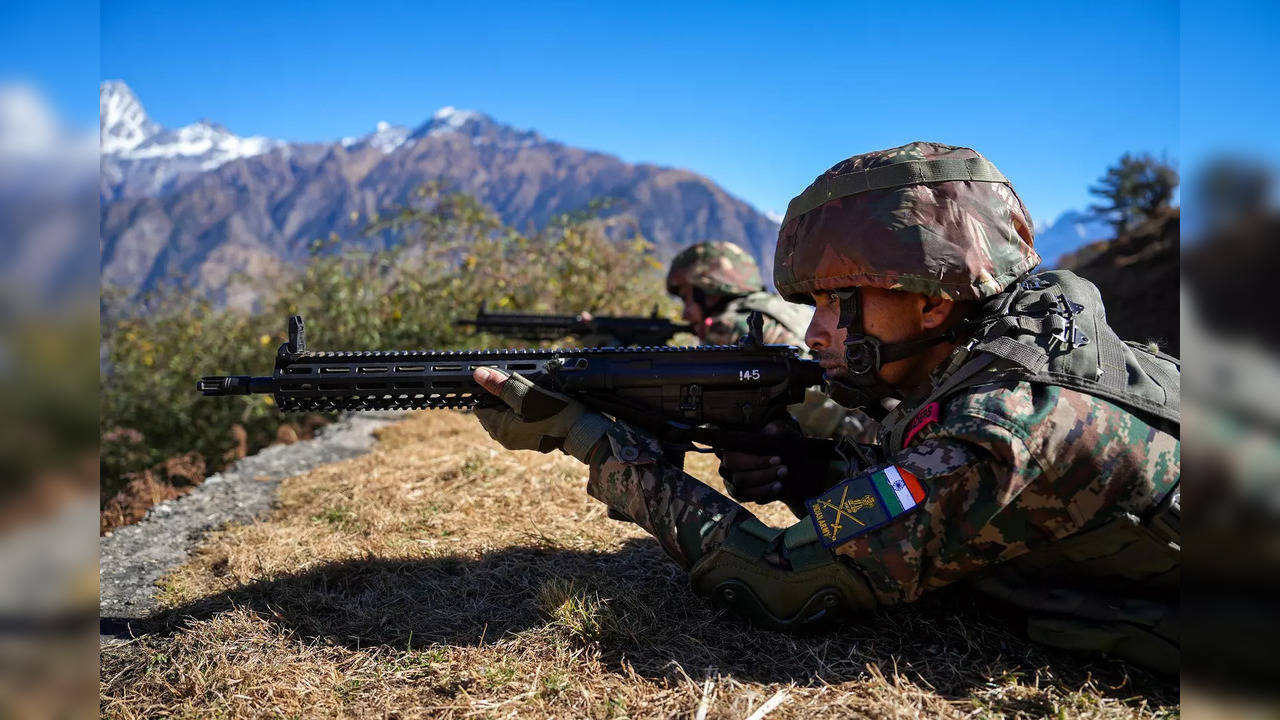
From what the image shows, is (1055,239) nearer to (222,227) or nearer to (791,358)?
(791,358)

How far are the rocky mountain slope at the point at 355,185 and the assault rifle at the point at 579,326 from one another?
57.0 m

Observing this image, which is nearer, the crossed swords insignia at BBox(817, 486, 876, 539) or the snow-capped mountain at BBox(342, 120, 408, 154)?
the crossed swords insignia at BBox(817, 486, 876, 539)

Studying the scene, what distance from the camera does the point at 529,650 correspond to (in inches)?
109

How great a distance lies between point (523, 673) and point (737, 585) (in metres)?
0.83

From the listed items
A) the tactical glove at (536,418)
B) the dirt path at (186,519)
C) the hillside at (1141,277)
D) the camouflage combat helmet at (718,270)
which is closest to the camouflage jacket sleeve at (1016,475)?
the tactical glove at (536,418)

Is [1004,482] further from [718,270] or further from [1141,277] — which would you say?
[1141,277]

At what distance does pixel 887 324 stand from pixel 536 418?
154cm

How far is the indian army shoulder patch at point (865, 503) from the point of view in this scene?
94.3 inches

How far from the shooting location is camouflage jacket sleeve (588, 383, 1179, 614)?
2.26 metres

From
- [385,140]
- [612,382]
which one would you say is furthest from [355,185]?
[612,382]

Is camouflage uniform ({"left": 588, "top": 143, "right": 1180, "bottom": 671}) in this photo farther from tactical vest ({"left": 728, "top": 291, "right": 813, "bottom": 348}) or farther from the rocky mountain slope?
the rocky mountain slope

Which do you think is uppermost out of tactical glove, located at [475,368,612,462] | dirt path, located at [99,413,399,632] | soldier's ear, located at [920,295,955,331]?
soldier's ear, located at [920,295,955,331]

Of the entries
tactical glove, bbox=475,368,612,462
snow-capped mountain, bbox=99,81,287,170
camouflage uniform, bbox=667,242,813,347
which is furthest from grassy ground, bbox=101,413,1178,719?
snow-capped mountain, bbox=99,81,287,170

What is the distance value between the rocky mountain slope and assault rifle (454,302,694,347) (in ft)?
187
